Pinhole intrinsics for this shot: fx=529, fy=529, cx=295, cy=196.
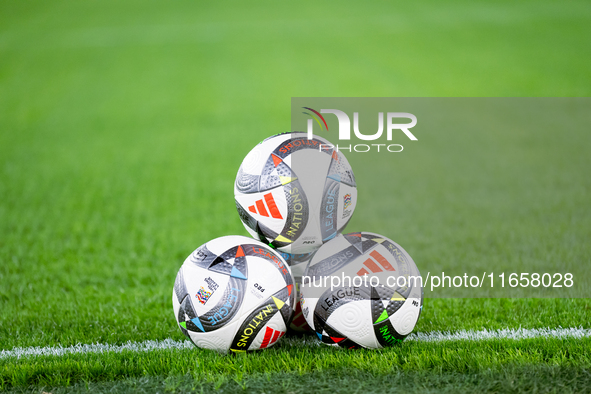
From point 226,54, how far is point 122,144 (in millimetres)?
17794

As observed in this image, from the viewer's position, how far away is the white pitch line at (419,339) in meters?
3.86

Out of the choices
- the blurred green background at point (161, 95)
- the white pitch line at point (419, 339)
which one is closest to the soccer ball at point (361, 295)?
the white pitch line at point (419, 339)

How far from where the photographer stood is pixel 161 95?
75.5ft

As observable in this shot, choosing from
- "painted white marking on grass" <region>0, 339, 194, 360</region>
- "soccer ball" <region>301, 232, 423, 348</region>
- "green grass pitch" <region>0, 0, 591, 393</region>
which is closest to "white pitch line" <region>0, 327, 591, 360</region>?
"painted white marking on grass" <region>0, 339, 194, 360</region>

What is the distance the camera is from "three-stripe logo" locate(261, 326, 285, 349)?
3.52m

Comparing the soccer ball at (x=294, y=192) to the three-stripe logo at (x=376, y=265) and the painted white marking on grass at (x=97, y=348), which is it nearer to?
the three-stripe logo at (x=376, y=265)

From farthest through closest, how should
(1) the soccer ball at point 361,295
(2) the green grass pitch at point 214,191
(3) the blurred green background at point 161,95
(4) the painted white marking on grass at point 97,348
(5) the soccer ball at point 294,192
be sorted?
(3) the blurred green background at point 161,95, (4) the painted white marking on grass at point 97,348, (5) the soccer ball at point 294,192, (1) the soccer ball at point 361,295, (2) the green grass pitch at point 214,191

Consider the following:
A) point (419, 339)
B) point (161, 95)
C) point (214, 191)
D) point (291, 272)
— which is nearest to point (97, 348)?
point (291, 272)

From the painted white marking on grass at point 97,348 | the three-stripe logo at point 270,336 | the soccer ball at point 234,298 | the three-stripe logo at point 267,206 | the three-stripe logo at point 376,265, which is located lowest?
the painted white marking on grass at point 97,348

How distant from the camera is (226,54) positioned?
103 ft

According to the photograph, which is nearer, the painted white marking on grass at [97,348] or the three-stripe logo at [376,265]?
the three-stripe logo at [376,265]

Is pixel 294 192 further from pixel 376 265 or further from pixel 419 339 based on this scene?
pixel 419 339

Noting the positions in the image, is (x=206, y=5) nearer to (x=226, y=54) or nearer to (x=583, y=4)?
(x=226, y=54)

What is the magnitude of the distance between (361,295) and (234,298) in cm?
83
